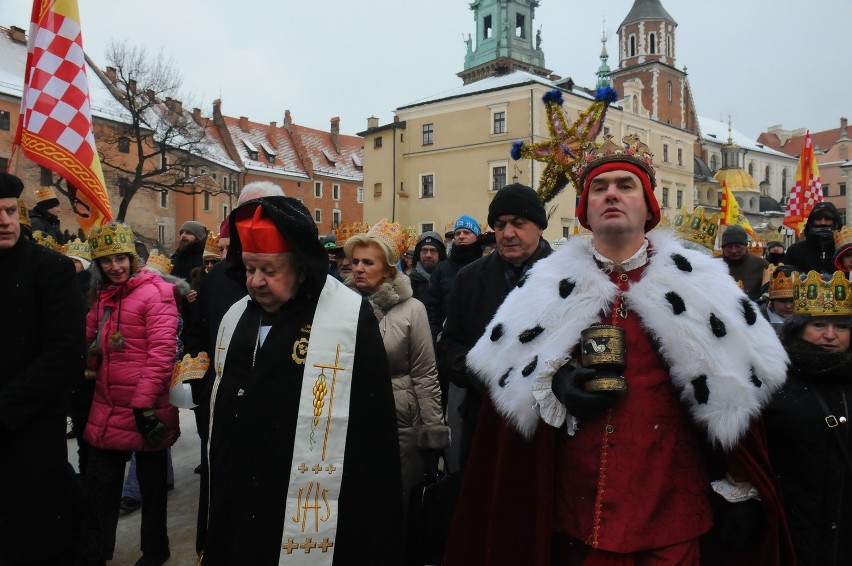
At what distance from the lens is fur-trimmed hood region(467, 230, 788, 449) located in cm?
230

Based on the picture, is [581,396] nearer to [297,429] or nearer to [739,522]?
[739,522]

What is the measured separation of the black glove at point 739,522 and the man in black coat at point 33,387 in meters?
3.19

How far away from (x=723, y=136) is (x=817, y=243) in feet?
295

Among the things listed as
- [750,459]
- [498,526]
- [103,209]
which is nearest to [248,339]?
[498,526]

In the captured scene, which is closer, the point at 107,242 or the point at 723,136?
the point at 107,242

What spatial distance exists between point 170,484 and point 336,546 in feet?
12.8

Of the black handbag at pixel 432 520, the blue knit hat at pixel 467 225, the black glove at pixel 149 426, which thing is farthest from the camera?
the blue knit hat at pixel 467 225

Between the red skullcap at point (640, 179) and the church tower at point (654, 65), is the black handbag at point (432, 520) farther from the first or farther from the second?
the church tower at point (654, 65)

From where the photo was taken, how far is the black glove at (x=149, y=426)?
13.5 ft

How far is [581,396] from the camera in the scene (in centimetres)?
220

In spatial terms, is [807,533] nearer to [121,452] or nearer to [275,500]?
[275,500]

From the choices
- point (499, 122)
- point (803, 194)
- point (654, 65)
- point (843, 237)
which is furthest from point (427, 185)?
point (843, 237)

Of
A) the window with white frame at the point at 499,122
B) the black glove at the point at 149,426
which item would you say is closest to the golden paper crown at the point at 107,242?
the black glove at the point at 149,426

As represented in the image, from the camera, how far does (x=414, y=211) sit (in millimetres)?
45969
